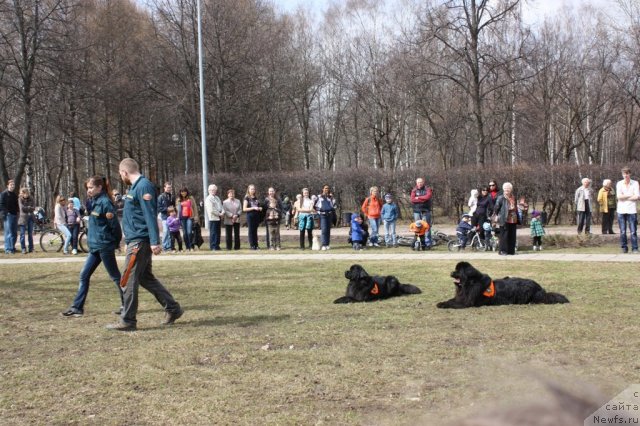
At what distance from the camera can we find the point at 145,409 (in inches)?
189

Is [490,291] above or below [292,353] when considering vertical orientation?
above

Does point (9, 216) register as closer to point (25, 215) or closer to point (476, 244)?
point (25, 215)

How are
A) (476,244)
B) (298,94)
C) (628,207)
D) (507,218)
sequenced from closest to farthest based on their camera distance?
(628,207), (507,218), (476,244), (298,94)

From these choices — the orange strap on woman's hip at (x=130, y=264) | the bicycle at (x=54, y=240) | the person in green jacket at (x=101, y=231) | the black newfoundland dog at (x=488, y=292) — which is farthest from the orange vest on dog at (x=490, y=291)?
the bicycle at (x=54, y=240)

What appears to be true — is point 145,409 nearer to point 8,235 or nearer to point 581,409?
point 581,409

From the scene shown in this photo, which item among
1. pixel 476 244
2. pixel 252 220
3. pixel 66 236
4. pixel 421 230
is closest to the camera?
pixel 476 244

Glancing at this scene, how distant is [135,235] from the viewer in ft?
24.8

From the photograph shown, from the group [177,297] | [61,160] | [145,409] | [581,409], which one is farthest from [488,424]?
[61,160]

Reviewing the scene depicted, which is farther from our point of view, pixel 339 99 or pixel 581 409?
pixel 339 99

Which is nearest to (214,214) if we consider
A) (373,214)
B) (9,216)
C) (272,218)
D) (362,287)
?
(272,218)

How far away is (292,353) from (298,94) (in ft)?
130

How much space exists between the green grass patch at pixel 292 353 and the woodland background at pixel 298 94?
17417mm

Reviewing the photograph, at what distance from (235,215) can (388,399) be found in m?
14.8

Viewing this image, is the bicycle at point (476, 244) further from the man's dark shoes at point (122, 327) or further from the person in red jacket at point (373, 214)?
the man's dark shoes at point (122, 327)
